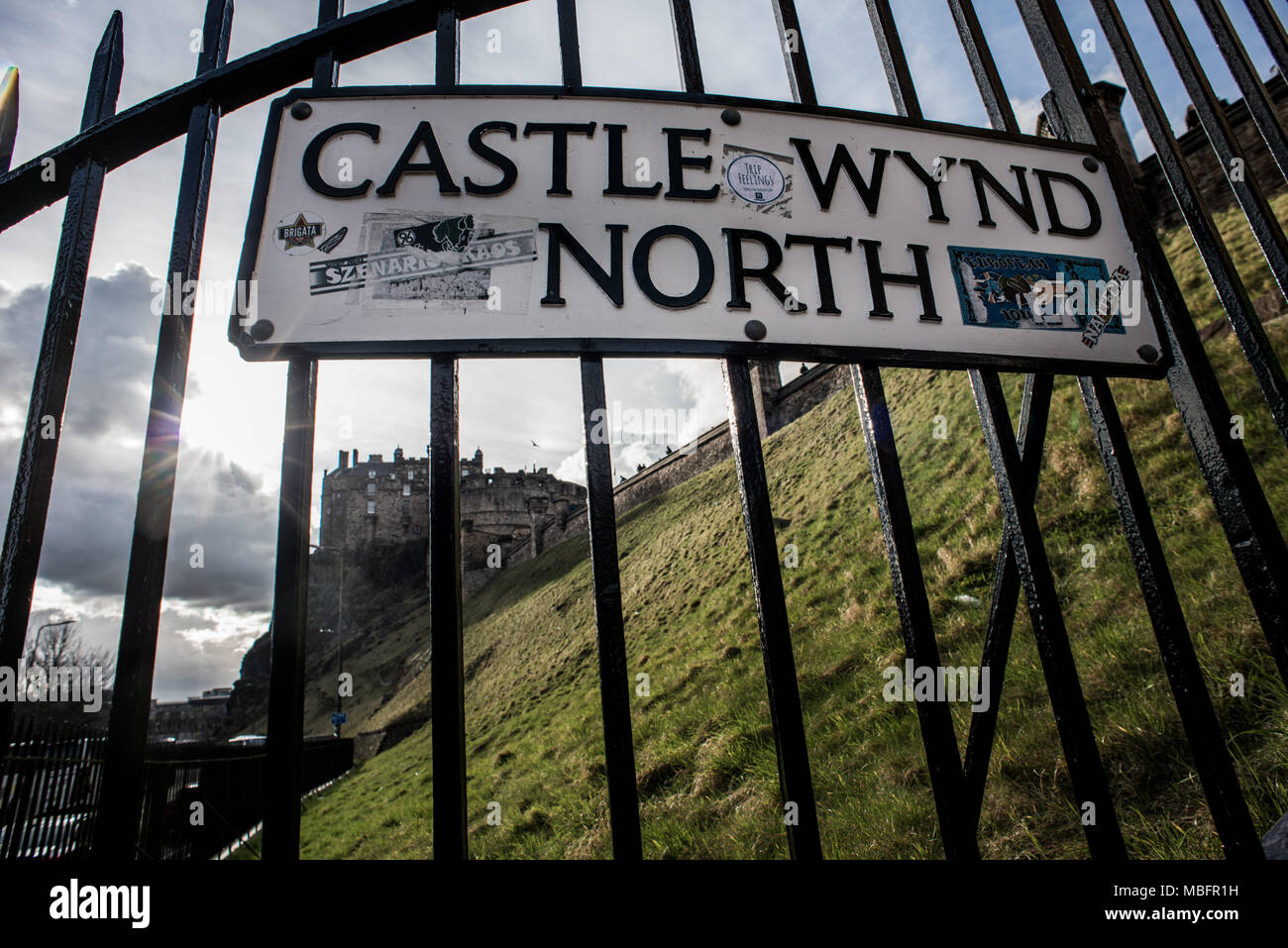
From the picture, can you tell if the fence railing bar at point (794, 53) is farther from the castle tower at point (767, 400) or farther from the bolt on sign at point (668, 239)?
the castle tower at point (767, 400)

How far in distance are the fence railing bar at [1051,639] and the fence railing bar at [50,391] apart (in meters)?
2.10

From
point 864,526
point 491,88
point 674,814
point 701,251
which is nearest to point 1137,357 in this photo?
point 701,251

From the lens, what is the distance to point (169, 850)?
8.54m

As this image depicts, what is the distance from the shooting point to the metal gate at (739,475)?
127 cm

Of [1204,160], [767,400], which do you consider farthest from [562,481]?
[1204,160]

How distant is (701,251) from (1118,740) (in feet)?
11.0

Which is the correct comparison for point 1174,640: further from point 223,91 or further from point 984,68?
point 223,91

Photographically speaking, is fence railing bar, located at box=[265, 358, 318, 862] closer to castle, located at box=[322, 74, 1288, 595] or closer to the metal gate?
the metal gate

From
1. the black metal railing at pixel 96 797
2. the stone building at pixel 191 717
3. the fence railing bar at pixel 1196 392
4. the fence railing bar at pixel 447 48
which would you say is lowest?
the black metal railing at pixel 96 797

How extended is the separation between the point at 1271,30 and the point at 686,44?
6.15 ft

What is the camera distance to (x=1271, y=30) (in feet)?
6.62

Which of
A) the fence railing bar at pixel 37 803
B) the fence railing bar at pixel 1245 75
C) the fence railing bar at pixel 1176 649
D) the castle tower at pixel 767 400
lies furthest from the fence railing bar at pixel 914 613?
the castle tower at pixel 767 400

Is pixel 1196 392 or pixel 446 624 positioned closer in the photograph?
pixel 446 624
